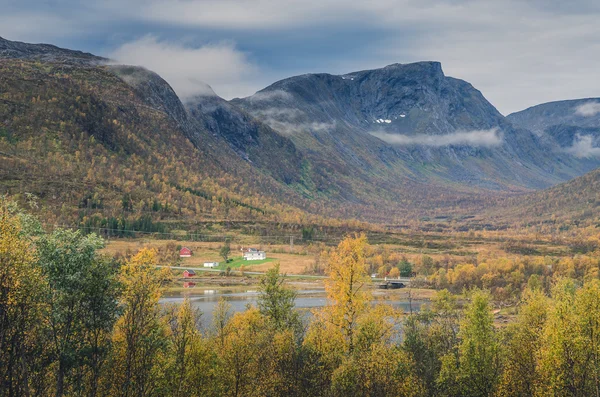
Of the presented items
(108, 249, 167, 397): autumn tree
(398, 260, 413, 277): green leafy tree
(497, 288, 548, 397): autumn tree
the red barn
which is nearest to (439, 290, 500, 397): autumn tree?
(497, 288, 548, 397): autumn tree

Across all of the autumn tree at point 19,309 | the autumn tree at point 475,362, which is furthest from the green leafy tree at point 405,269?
the autumn tree at point 19,309

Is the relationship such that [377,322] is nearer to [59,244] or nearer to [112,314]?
[112,314]

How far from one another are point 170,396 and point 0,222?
696 inches

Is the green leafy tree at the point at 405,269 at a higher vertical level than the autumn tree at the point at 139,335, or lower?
lower

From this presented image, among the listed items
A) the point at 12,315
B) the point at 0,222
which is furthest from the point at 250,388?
the point at 0,222

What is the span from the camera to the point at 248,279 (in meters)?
169

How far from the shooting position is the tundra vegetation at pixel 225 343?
37906 millimetres

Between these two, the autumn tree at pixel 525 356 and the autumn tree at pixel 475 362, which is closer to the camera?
the autumn tree at pixel 525 356

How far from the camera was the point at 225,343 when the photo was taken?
56.7 metres

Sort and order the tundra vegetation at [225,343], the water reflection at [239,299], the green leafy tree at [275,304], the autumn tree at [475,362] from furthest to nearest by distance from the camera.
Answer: the water reflection at [239,299] < the green leafy tree at [275,304] < the autumn tree at [475,362] < the tundra vegetation at [225,343]

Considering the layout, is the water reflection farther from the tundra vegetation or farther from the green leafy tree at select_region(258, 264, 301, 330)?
the tundra vegetation

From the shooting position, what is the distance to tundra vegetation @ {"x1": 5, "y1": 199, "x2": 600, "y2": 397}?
37906mm

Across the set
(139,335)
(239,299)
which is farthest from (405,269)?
(139,335)

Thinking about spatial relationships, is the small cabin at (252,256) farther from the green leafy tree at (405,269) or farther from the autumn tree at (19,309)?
the autumn tree at (19,309)
